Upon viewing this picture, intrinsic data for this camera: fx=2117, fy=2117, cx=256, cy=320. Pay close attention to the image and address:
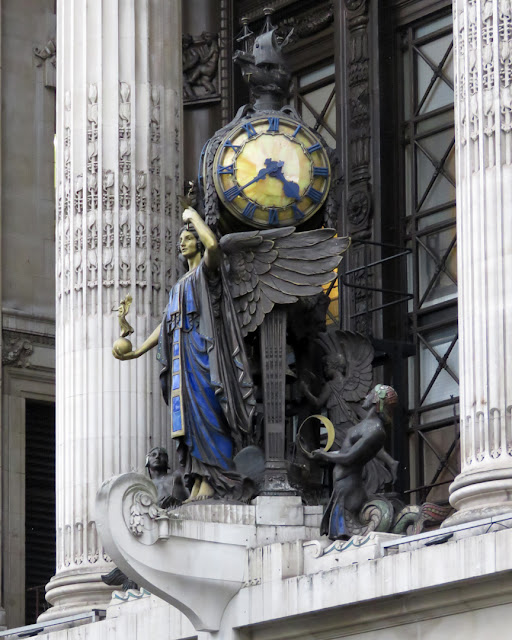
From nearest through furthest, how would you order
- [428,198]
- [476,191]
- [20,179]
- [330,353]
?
1. [476,191]
2. [330,353]
3. [428,198]
4. [20,179]

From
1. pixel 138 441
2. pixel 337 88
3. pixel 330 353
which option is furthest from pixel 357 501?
pixel 337 88

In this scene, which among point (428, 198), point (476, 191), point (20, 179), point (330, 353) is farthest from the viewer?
point (20, 179)

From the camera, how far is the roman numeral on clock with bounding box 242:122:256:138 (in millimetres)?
25156

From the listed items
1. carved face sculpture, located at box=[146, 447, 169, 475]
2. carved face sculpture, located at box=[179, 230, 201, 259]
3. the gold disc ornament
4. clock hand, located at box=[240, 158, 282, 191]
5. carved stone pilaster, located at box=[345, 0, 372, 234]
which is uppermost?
carved stone pilaster, located at box=[345, 0, 372, 234]

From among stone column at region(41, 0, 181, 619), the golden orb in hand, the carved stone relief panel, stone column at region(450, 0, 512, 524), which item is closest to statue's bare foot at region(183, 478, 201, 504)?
the golden orb in hand

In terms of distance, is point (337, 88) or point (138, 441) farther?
point (337, 88)

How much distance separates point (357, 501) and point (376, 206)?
28.1 ft

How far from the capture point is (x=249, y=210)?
82.4 ft

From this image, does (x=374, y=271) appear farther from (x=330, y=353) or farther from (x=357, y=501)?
(x=357, y=501)

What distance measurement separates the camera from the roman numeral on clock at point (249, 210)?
25.1 meters

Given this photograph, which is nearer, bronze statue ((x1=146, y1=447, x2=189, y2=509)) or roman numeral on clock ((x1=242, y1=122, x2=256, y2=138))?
roman numeral on clock ((x1=242, y1=122, x2=256, y2=138))

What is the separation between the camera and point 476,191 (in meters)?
22.8

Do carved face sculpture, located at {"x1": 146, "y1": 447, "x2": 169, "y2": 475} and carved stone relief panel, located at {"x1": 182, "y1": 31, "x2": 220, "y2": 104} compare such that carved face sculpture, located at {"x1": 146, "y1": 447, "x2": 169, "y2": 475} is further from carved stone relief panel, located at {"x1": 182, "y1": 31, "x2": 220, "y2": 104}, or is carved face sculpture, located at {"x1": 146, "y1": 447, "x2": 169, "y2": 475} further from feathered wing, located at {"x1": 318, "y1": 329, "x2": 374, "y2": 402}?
carved stone relief panel, located at {"x1": 182, "y1": 31, "x2": 220, "y2": 104}

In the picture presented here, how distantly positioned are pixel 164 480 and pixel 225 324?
2.28m
